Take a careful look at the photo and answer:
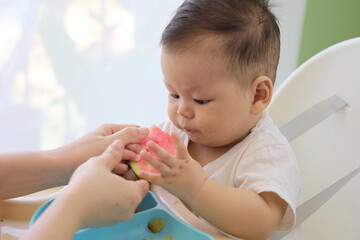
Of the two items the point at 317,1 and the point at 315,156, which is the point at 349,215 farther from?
the point at 317,1

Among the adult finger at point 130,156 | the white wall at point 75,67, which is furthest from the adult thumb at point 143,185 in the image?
the white wall at point 75,67

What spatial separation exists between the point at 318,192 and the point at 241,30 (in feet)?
1.59

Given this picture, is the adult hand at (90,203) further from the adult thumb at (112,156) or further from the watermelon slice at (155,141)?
the watermelon slice at (155,141)

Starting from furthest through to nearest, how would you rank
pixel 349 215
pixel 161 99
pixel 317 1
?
pixel 317 1 < pixel 161 99 < pixel 349 215

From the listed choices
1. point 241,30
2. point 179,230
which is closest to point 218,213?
point 179,230

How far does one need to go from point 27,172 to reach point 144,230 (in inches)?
9.6

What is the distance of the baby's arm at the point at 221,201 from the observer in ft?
2.13

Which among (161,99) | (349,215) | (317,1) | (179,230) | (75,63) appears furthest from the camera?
(317,1)

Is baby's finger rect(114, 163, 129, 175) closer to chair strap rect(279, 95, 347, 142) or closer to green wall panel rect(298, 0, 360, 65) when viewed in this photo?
chair strap rect(279, 95, 347, 142)

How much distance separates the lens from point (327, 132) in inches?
40.3

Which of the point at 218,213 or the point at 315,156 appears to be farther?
the point at 315,156

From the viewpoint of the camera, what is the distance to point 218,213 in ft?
2.27

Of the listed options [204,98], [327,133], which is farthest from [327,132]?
[204,98]

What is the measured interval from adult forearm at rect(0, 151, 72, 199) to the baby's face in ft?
0.80
